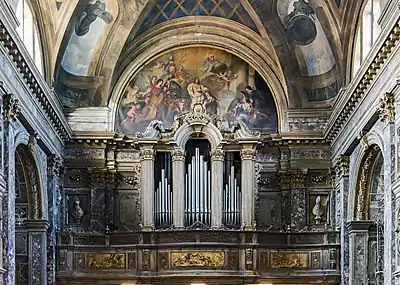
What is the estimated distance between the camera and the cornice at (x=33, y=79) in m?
23.1

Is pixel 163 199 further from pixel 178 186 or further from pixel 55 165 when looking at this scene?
pixel 55 165

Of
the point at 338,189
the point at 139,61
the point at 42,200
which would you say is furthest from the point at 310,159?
the point at 42,200

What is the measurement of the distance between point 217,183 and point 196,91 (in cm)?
374

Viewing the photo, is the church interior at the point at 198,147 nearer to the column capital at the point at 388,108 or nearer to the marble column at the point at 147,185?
the marble column at the point at 147,185

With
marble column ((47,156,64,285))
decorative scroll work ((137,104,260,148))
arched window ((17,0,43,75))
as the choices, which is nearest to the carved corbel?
arched window ((17,0,43,75))

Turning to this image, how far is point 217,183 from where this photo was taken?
31.4 meters

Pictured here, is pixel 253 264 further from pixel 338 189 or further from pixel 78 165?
pixel 78 165

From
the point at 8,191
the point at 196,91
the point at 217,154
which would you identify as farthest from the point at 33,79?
the point at 196,91

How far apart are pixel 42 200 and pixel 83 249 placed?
2.74m

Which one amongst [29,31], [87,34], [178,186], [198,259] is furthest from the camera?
[87,34]

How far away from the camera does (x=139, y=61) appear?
33.8m

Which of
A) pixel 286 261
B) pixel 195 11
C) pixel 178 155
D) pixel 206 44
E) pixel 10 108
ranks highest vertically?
pixel 195 11

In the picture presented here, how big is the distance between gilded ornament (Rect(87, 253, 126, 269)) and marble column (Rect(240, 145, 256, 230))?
142 inches

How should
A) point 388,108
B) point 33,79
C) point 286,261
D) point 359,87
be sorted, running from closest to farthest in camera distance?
point 388,108 < point 33,79 < point 359,87 < point 286,261
